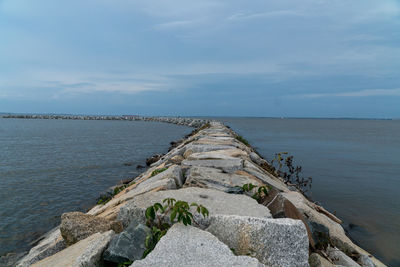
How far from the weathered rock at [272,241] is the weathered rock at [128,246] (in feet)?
3.01

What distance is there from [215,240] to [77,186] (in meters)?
8.60

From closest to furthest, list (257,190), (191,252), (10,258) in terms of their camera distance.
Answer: (191,252), (257,190), (10,258)

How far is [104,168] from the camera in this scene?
43.0 ft

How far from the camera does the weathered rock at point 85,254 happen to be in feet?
8.21

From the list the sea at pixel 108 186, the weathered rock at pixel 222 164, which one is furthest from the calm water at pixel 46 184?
the weathered rock at pixel 222 164

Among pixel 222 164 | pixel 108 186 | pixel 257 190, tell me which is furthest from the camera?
pixel 108 186

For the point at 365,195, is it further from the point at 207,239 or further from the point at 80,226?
the point at 80,226

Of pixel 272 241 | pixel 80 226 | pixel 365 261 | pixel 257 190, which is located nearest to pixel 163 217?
pixel 80 226

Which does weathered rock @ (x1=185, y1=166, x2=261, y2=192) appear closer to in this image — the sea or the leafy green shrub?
the leafy green shrub

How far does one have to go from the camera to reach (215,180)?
15.8 ft

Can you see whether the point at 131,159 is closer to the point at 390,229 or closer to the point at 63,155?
the point at 63,155

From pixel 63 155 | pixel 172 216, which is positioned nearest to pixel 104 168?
pixel 63 155

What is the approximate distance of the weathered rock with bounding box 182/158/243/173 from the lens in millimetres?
5914

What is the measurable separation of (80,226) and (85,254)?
77 cm
